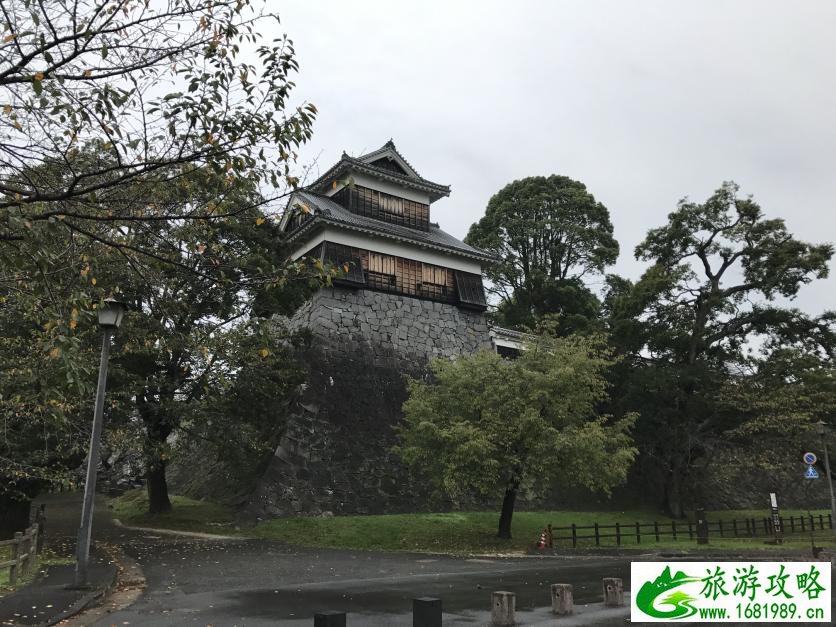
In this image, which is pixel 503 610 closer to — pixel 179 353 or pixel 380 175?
pixel 179 353

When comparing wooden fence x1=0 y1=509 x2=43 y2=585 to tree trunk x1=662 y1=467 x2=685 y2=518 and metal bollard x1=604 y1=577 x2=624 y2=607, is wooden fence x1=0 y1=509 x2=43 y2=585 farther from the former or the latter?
tree trunk x1=662 y1=467 x2=685 y2=518

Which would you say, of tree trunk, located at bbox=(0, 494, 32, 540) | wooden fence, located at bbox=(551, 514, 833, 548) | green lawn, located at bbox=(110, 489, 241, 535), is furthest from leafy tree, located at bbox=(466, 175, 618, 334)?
tree trunk, located at bbox=(0, 494, 32, 540)

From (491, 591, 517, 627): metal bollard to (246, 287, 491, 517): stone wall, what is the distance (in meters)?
14.1

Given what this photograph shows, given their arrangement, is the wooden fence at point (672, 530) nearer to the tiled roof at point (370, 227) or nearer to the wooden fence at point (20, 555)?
the tiled roof at point (370, 227)

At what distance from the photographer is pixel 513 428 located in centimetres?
1884

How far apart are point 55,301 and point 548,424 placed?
1519cm

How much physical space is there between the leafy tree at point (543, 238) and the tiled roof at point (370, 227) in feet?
30.6

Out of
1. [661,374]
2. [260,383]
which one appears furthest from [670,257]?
[260,383]

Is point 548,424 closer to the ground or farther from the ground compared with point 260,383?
closer to the ground

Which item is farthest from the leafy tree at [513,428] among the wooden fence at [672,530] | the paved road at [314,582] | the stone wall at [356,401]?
the stone wall at [356,401]

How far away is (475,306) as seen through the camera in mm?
31062

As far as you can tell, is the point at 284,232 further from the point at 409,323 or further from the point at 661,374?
the point at 661,374

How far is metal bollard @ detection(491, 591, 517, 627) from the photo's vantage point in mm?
8328

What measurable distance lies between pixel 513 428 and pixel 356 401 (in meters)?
8.85
